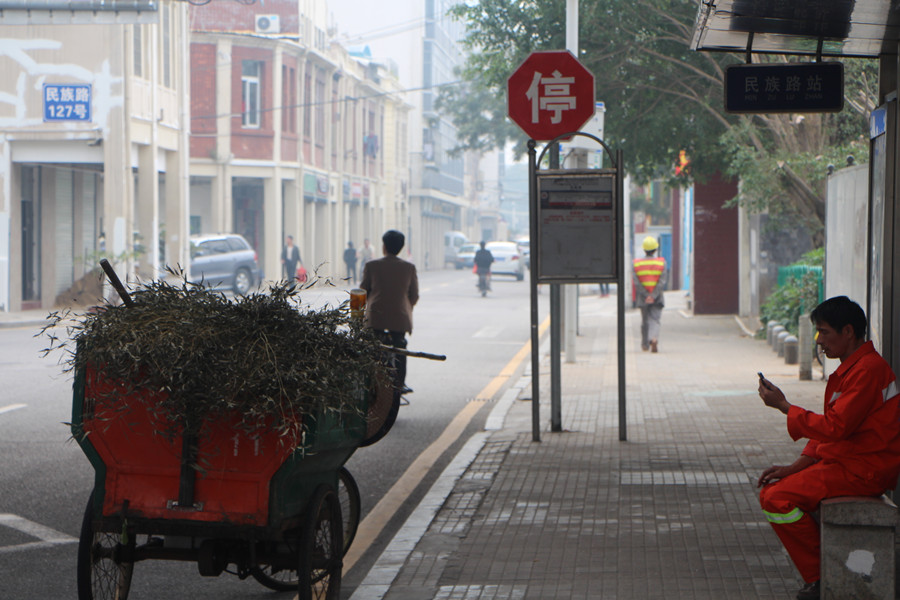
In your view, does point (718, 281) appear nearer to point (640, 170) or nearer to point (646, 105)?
point (640, 170)

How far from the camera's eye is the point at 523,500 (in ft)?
23.6

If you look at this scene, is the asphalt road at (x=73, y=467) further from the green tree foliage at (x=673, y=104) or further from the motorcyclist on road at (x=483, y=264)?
the motorcyclist on road at (x=483, y=264)

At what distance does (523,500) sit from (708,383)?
678 centimetres

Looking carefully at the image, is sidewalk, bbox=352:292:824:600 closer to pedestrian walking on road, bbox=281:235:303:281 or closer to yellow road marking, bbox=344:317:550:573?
yellow road marking, bbox=344:317:550:573

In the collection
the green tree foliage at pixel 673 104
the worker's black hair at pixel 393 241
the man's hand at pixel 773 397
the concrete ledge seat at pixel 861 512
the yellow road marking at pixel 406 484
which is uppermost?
the green tree foliage at pixel 673 104

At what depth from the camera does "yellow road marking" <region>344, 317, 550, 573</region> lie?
Answer: 6595mm

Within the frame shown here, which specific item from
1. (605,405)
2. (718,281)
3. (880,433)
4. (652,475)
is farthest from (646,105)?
(880,433)

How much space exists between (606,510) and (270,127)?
38.1 meters

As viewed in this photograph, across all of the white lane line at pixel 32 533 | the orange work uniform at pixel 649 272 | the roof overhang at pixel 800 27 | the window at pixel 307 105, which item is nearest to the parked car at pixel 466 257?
the window at pixel 307 105

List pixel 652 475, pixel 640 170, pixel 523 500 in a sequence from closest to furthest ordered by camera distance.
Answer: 1. pixel 523 500
2. pixel 652 475
3. pixel 640 170

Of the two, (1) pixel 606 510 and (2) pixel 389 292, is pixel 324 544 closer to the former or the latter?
(1) pixel 606 510

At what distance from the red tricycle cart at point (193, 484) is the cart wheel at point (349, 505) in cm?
92

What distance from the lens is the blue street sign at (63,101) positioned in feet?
89.5

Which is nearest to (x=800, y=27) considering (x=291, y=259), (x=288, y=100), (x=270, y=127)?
(x=291, y=259)
